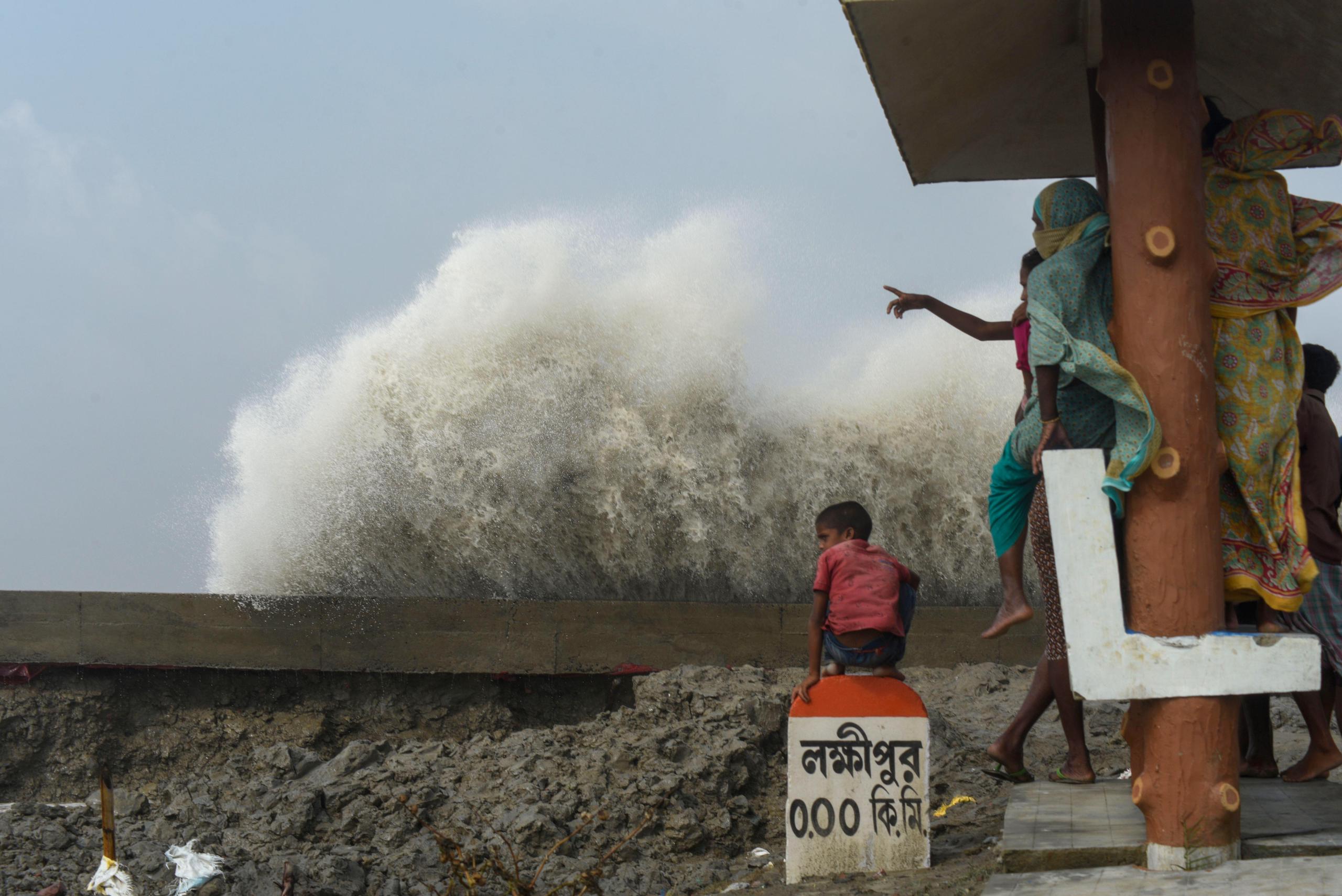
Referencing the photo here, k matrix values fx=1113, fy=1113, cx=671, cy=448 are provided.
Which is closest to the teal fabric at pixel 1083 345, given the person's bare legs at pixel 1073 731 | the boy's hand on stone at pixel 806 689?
the person's bare legs at pixel 1073 731

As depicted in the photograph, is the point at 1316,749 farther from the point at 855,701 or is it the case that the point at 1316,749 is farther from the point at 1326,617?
the point at 855,701

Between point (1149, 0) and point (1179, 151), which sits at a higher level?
point (1149, 0)

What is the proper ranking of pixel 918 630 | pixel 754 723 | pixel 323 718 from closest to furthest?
pixel 754 723 < pixel 918 630 < pixel 323 718

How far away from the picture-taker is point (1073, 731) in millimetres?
3928

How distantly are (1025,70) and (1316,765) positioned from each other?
8.40 ft

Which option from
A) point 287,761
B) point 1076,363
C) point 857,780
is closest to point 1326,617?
point 1076,363

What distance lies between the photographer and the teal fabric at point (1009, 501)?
3729 millimetres

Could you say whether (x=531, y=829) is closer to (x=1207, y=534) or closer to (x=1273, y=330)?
(x=1207, y=534)

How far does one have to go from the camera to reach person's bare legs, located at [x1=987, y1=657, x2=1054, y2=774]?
393 cm

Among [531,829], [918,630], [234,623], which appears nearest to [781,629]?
[918,630]

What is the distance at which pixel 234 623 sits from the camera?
9.33 metres

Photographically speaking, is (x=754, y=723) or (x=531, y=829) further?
(x=754, y=723)

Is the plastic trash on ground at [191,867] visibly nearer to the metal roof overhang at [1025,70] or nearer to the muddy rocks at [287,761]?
the muddy rocks at [287,761]

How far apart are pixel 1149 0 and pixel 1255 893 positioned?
7.83 ft
